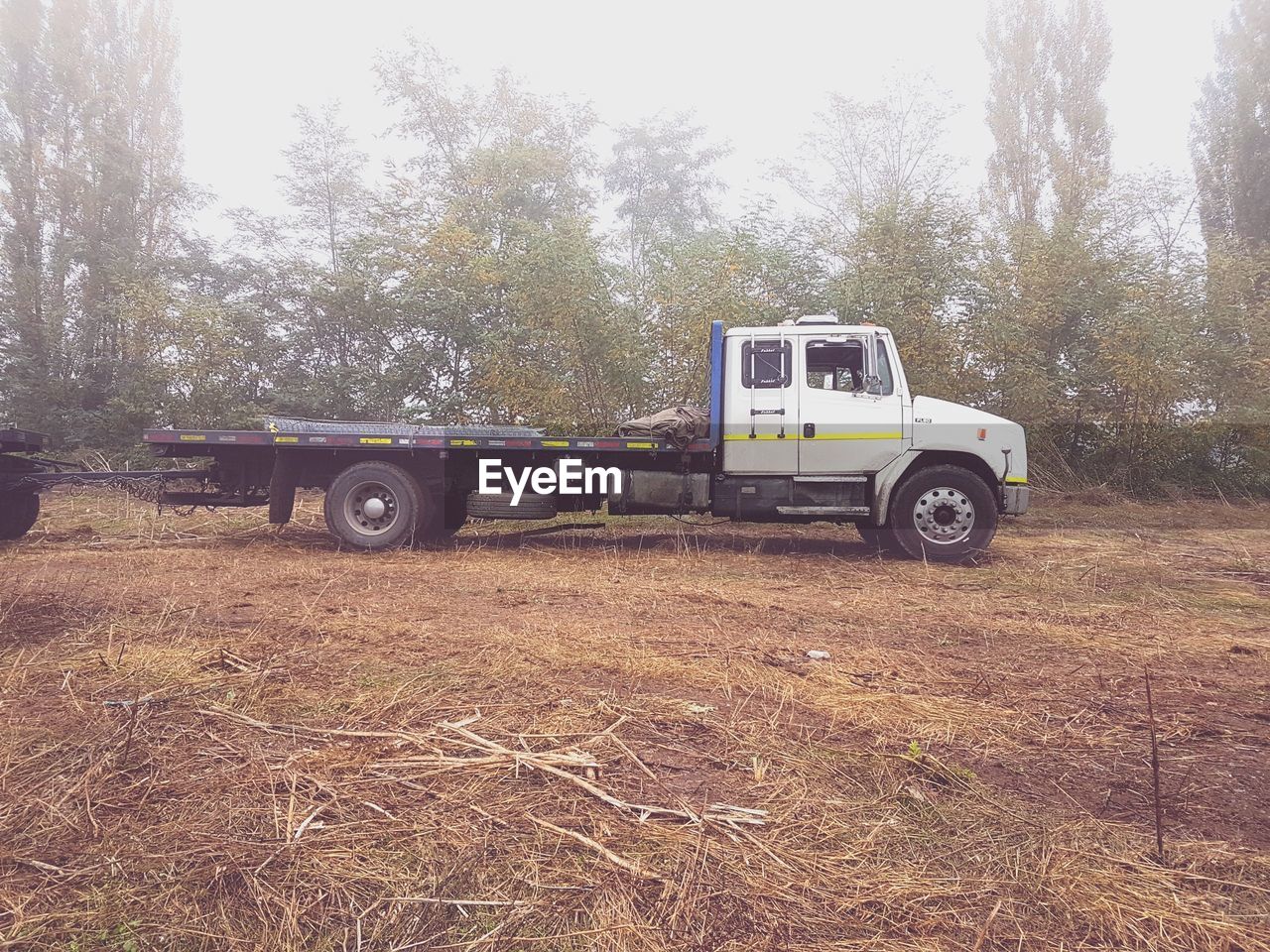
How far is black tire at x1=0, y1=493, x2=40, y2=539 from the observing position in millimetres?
7168

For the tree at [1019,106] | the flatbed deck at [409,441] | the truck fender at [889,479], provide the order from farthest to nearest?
the tree at [1019,106] < the flatbed deck at [409,441] < the truck fender at [889,479]

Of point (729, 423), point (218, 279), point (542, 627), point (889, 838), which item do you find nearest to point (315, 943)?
point (889, 838)

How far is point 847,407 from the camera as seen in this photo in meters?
6.95

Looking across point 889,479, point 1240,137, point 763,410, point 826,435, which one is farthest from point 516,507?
point 1240,137

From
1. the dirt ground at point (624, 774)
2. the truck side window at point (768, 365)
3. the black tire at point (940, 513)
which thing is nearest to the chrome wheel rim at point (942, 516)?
the black tire at point (940, 513)

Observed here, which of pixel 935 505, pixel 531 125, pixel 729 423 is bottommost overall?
pixel 935 505

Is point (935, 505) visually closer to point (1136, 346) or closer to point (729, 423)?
point (729, 423)

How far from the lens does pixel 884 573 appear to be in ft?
20.1

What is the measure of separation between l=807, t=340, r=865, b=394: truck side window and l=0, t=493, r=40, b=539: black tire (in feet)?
27.6

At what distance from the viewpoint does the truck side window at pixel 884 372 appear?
22.8 ft

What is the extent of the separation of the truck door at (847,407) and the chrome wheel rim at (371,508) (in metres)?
4.31

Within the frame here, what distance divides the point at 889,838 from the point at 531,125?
20.1 m

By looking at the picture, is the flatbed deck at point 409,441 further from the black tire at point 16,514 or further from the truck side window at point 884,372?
the truck side window at point 884,372

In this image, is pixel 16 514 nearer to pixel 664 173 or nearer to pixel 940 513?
pixel 940 513
